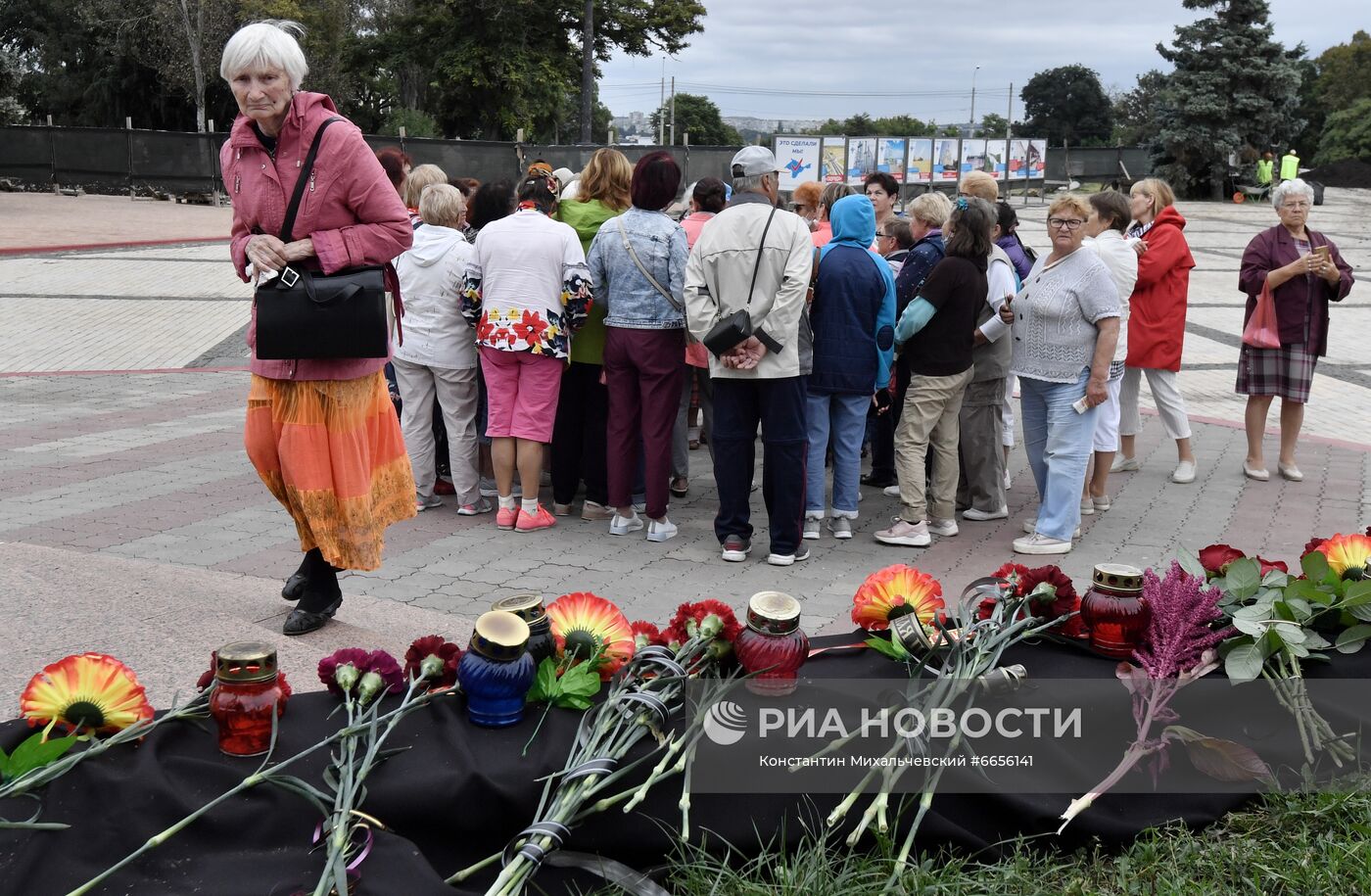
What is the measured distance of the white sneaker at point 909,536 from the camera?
6.38m

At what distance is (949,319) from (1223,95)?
39.1 meters

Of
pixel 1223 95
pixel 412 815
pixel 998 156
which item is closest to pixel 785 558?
pixel 412 815

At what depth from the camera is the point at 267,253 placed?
377 centimetres

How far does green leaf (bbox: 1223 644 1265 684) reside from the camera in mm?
2762

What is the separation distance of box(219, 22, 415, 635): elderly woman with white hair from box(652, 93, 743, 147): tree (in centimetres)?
11008

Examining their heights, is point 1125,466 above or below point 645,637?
below

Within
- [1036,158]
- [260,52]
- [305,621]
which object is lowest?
[305,621]

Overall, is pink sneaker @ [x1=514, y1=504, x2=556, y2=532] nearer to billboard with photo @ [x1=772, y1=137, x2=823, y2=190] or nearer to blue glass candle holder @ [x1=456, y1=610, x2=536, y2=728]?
blue glass candle holder @ [x1=456, y1=610, x2=536, y2=728]

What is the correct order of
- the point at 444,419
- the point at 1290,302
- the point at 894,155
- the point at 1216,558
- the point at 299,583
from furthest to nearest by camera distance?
the point at 894,155
the point at 1290,302
the point at 444,419
the point at 299,583
the point at 1216,558

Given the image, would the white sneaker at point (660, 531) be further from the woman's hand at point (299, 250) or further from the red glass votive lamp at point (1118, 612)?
the red glass votive lamp at point (1118, 612)

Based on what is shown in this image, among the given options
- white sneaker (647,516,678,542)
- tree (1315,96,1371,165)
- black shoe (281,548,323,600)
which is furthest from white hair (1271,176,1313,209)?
tree (1315,96,1371,165)

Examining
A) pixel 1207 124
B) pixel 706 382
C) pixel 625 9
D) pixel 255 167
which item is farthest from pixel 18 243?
pixel 1207 124

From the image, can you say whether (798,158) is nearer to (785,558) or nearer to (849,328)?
(849,328)

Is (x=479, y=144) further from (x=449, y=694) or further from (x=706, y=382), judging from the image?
(x=449, y=694)
